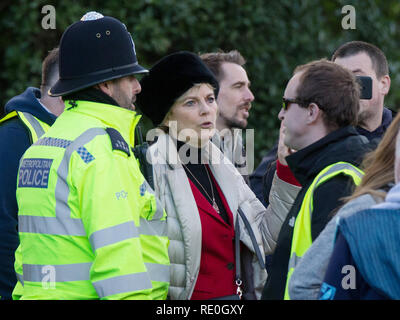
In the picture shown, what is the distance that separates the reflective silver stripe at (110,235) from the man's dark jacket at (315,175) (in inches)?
29.0

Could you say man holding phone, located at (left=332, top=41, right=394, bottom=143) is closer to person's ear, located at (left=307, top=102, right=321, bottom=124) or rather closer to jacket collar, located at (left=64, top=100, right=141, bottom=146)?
person's ear, located at (left=307, top=102, right=321, bottom=124)

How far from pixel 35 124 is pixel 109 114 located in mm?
1074

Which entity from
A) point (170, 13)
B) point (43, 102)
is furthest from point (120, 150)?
point (170, 13)

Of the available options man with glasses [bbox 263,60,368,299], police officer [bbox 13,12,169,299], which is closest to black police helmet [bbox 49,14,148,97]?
police officer [bbox 13,12,169,299]

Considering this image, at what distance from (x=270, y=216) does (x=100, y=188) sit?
128 centimetres

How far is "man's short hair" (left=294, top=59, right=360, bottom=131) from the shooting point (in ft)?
10.2

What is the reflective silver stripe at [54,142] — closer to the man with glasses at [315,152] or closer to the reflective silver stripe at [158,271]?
the reflective silver stripe at [158,271]

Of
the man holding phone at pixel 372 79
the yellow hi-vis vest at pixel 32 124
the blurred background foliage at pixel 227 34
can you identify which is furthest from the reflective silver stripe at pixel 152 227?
the blurred background foliage at pixel 227 34

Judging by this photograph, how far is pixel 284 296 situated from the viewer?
9.64 ft

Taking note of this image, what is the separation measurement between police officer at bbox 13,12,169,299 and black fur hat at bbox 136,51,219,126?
22.6 inches

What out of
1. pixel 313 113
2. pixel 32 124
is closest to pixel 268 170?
pixel 313 113

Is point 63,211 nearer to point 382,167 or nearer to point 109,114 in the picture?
point 109,114

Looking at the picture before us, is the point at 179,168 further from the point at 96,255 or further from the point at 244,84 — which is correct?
the point at 244,84
